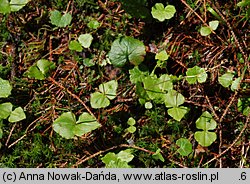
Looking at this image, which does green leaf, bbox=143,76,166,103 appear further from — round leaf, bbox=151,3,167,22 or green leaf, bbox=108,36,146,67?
round leaf, bbox=151,3,167,22

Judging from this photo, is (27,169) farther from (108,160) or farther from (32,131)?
(108,160)

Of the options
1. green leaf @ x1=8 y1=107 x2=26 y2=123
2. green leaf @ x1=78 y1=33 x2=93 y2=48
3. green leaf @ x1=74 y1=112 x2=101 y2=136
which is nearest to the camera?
green leaf @ x1=74 y1=112 x2=101 y2=136

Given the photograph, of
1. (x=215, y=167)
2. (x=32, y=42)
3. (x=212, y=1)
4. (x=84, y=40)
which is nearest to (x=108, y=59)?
(x=84, y=40)

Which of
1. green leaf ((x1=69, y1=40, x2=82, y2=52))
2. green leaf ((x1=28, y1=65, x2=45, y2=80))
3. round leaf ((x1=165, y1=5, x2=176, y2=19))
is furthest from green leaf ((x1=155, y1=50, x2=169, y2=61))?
green leaf ((x1=28, y1=65, x2=45, y2=80))

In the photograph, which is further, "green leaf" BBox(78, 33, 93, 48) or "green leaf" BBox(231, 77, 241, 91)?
"green leaf" BBox(78, 33, 93, 48)

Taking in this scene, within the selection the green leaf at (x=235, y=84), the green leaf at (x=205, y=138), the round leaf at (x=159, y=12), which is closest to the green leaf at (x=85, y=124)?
the green leaf at (x=205, y=138)

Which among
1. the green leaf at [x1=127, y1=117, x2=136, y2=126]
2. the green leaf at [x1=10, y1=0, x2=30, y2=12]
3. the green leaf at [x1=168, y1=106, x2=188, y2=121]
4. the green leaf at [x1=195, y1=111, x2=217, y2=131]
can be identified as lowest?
the green leaf at [x1=127, y1=117, x2=136, y2=126]

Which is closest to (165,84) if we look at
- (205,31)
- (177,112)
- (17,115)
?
(177,112)
